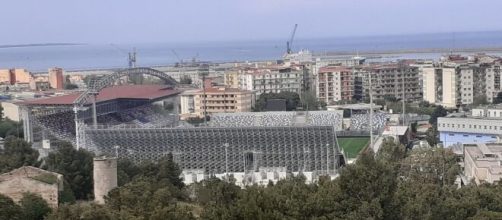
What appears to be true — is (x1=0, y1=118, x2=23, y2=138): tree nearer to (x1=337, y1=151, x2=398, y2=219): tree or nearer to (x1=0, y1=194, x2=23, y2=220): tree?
(x1=0, y1=194, x2=23, y2=220): tree

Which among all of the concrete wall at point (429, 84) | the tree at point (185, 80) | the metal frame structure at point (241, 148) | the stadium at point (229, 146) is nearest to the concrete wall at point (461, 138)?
the stadium at point (229, 146)

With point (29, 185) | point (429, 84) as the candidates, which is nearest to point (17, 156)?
point (29, 185)

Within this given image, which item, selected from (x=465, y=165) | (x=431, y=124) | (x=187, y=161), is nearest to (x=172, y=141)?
(x=187, y=161)

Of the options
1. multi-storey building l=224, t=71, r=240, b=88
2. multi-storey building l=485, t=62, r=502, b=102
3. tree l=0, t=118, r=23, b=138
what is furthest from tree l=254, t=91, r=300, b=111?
tree l=0, t=118, r=23, b=138

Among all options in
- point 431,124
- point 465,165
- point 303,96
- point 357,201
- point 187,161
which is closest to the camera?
point 357,201

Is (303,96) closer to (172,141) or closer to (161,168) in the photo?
(172,141)
